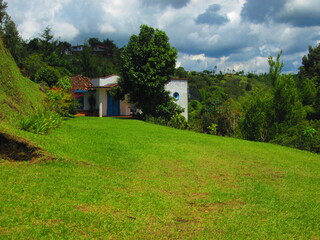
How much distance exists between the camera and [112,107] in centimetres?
2922

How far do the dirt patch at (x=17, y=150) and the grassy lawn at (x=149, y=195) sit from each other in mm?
394

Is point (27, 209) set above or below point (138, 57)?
below

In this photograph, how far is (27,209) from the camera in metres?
4.66

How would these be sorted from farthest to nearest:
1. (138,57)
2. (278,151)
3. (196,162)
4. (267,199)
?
1. (138,57)
2. (278,151)
3. (196,162)
4. (267,199)

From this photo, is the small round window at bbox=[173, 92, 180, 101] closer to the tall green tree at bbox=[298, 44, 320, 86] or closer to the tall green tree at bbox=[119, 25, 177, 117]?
the tall green tree at bbox=[119, 25, 177, 117]

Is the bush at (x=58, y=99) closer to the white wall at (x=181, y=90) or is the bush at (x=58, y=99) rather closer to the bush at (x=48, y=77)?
the bush at (x=48, y=77)

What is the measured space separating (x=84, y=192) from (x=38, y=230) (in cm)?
167

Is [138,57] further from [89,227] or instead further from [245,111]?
[89,227]

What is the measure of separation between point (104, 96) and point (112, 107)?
4.24 feet

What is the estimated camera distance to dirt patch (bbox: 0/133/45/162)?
741 cm

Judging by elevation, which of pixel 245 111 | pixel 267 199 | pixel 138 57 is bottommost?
pixel 267 199

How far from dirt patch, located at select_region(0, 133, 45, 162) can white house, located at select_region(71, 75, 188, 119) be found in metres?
20.3

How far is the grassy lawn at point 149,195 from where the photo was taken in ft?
14.6

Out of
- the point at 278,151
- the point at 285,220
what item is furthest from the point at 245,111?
the point at 285,220
